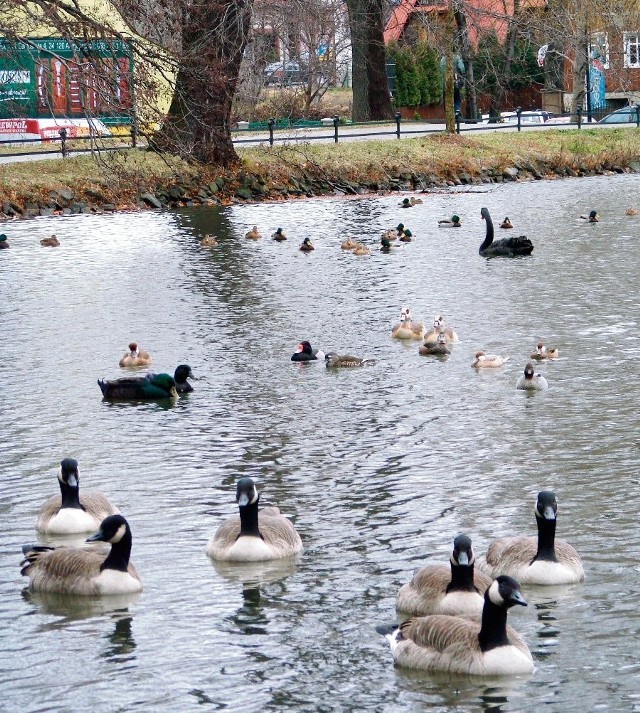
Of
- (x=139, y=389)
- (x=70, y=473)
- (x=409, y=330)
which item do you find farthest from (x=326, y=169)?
(x=70, y=473)

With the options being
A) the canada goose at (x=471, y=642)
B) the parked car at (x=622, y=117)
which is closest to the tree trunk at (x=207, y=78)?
the canada goose at (x=471, y=642)

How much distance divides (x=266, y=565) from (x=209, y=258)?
21081mm

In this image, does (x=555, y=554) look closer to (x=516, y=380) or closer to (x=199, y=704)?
(x=199, y=704)

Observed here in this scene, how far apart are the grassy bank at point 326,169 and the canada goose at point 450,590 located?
1090 inches

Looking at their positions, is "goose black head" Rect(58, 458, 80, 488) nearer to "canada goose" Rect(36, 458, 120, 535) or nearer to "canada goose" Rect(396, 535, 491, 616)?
"canada goose" Rect(36, 458, 120, 535)

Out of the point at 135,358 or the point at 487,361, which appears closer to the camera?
the point at 487,361

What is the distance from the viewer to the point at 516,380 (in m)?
19.5

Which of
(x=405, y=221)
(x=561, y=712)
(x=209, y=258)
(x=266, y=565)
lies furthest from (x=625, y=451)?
(x=405, y=221)

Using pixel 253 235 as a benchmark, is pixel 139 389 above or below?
below

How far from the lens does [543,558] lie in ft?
38.3

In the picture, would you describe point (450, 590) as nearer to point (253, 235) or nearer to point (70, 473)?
point (70, 473)

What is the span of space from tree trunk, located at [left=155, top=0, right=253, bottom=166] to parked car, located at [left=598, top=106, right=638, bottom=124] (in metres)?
25.3

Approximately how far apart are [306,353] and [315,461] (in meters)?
5.59

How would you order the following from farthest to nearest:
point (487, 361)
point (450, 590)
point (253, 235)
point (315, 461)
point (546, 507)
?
point (253, 235), point (487, 361), point (315, 461), point (546, 507), point (450, 590)
